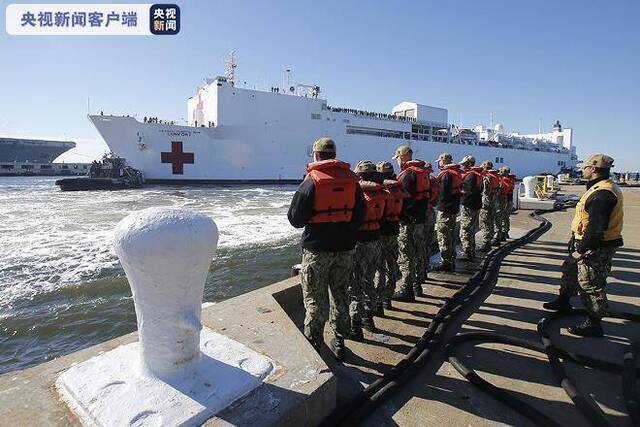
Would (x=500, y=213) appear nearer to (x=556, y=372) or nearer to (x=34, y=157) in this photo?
(x=556, y=372)

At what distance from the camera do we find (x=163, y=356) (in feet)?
4.81

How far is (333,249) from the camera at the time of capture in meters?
2.05

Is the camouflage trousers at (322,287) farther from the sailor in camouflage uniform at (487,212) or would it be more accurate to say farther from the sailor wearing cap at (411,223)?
the sailor in camouflage uniform at (487,212)

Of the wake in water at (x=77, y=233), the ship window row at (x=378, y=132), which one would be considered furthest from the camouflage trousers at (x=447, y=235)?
the ship window row at (x=378, y=132)

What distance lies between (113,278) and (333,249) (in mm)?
4887

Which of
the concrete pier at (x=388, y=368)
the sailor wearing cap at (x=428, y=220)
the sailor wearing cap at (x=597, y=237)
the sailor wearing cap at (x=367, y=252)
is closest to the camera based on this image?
the concrete pier at (x=388, y=368)

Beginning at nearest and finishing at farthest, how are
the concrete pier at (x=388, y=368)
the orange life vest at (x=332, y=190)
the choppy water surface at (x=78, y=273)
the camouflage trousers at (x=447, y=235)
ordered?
the concrete pier at (x=388, y=368) → the orange life vest at (x=332, y=190) → the camouflage trousers at (x=447, y=235) → the choppy water surface at (x=78, y=273)

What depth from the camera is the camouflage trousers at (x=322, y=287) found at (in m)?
2.06

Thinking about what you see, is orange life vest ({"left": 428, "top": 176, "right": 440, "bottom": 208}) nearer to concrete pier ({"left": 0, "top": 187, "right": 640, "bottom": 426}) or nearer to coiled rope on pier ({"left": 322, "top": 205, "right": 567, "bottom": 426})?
coiled rope on pier ({"left": 322, "top": 205, "right": 567, "bottom": 426})

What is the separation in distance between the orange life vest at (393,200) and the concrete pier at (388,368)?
28.8 inches

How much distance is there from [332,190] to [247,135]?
73.6 feet

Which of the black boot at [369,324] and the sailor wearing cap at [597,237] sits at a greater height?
the sailor wearing cap at [597,237]

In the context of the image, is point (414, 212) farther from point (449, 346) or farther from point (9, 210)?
point (9, 210)

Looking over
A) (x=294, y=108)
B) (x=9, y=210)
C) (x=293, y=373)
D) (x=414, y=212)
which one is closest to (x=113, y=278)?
(x=414, y=212)
